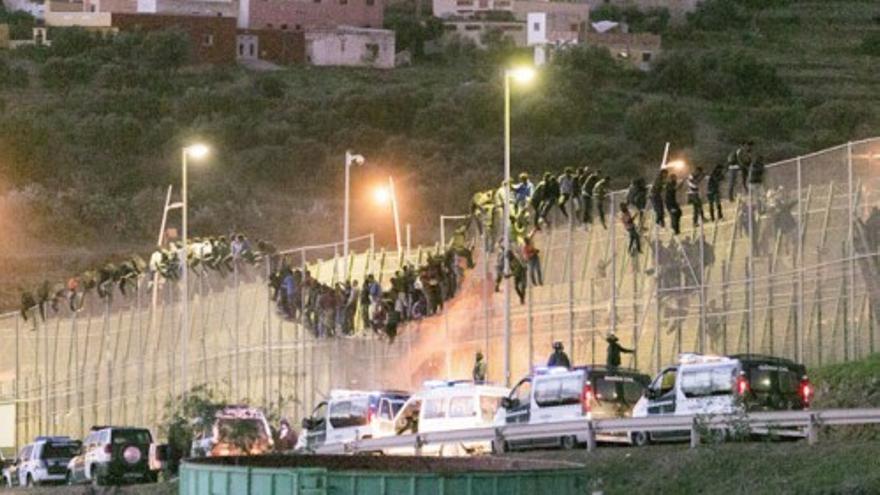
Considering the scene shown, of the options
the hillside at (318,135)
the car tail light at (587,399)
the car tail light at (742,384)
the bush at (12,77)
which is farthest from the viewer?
the bush at (12,77)

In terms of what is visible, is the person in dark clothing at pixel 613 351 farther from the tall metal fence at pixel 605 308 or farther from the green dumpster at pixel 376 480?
the green dumpster at pixel 376 480

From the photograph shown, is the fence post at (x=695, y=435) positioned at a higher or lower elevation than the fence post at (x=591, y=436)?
higher

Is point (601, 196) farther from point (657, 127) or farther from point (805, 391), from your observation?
point (657, 127)

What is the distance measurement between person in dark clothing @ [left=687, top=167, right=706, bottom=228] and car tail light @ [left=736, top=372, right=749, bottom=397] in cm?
1098

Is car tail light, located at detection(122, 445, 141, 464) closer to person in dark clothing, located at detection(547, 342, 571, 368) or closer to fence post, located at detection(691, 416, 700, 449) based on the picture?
person in dark clothing, located at detection(547, 342, 571, 368)

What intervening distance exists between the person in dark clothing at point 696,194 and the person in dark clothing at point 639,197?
124 cm

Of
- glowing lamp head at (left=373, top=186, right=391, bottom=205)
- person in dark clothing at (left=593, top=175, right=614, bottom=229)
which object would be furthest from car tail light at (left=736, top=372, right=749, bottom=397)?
glowing lamp head at (left=373, top=186, right=391, bottom=205)

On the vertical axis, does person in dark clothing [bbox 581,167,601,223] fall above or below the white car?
above

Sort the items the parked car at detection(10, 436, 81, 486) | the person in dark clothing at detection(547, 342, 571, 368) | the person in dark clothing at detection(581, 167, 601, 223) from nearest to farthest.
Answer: the person in dark clothing at detection(547, 342, 571, 368)
the person in dark clothing at detection(581, 167, 601, 223)
the parked car at detection(10, 436, 81, 486)

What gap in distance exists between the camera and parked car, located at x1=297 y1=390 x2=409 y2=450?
6034 cm

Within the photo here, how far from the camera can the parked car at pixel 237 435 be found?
60.5 metres

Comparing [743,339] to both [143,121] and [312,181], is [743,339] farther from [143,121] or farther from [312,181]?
[143,121]

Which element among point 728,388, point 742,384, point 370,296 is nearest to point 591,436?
point 728,388

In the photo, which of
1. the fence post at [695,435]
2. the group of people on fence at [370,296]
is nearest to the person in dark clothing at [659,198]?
the group of people on fence at [370,296]
